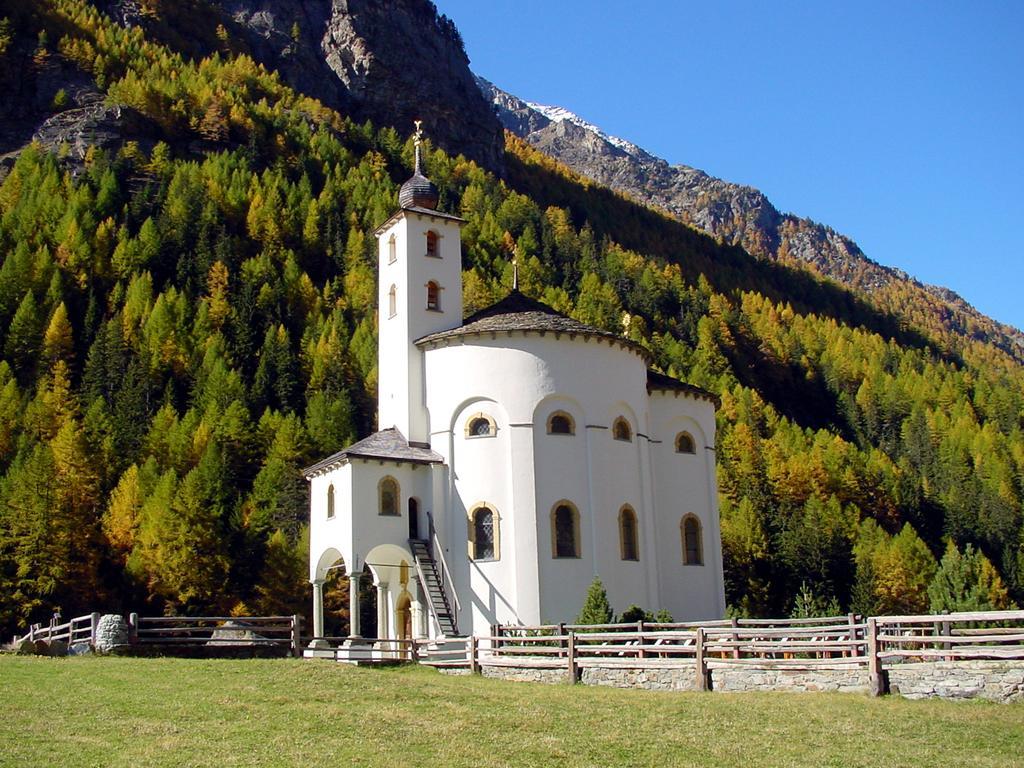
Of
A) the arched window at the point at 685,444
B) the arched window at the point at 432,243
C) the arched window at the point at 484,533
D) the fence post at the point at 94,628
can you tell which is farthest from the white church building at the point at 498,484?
the fence post at the point at 94,628

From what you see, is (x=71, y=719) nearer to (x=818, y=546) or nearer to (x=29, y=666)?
(x=29, y=666)

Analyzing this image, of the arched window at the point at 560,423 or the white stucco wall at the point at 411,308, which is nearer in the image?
the arched window at the point at 560,423

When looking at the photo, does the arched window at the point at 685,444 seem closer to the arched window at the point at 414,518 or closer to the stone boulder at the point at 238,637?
the arched window at the point at 414,518

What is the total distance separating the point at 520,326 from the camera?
39.1 m

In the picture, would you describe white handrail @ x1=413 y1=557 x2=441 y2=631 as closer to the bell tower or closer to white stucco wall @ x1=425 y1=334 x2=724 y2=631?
white stucco wall @ x1=425 y1=334 x2=724 y2=631

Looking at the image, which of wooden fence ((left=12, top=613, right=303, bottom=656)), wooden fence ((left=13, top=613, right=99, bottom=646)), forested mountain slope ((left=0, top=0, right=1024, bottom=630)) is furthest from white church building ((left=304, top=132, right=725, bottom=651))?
forested mountain slope ((left=0, top=0, right=1024, bottom=630))

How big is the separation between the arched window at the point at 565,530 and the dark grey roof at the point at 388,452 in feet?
14.2

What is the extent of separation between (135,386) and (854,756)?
80427 mm

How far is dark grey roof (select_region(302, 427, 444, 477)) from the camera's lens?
38.0 metres

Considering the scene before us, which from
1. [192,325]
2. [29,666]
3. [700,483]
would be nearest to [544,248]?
[192,325]

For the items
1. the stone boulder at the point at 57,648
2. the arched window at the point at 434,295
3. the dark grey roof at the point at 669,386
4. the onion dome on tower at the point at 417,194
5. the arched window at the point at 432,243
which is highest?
the onion dome on tower at the point at 417,194

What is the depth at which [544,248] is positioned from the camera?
147500mm

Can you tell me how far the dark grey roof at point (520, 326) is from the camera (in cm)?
3919

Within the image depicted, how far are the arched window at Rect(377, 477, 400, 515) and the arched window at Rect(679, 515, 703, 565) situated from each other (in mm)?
10992
